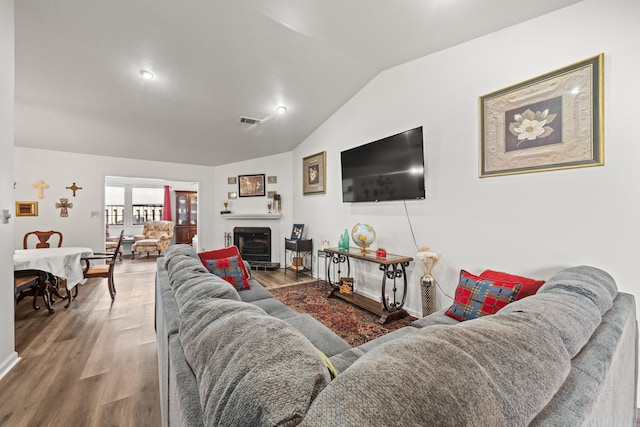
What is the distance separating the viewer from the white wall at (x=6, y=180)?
5.92 ft

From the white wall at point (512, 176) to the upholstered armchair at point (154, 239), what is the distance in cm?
602

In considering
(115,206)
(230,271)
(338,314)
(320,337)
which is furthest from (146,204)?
(320,337)

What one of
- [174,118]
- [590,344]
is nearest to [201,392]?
[590,344]

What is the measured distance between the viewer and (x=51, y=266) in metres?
2.94

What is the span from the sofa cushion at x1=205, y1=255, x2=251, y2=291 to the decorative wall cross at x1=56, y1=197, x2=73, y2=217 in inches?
172

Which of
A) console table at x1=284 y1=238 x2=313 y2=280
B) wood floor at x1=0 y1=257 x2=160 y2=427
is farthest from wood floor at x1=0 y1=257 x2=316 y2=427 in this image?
console table at x1=284 y1=238 x2=313 y2=280

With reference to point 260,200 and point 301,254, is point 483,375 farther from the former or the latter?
point 260,200

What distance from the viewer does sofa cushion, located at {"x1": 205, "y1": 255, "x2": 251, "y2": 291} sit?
2.32m

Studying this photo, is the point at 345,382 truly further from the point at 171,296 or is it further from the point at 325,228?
the point at 325,228

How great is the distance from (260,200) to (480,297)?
4.82 meters

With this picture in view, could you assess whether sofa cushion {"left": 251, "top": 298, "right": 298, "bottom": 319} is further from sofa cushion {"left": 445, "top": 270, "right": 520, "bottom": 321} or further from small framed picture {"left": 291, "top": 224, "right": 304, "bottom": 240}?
small framed picture {"left": 291, "top": 224, "right": 304, "bottom": 240}

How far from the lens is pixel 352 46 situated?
265 centimetres

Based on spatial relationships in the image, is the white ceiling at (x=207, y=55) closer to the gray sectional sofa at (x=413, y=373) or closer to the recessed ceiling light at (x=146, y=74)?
the recessed ceiling light at (x=146, y=74)

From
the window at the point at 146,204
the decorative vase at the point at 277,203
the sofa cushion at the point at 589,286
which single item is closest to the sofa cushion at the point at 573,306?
the sofa cushion at the point at 589,286
